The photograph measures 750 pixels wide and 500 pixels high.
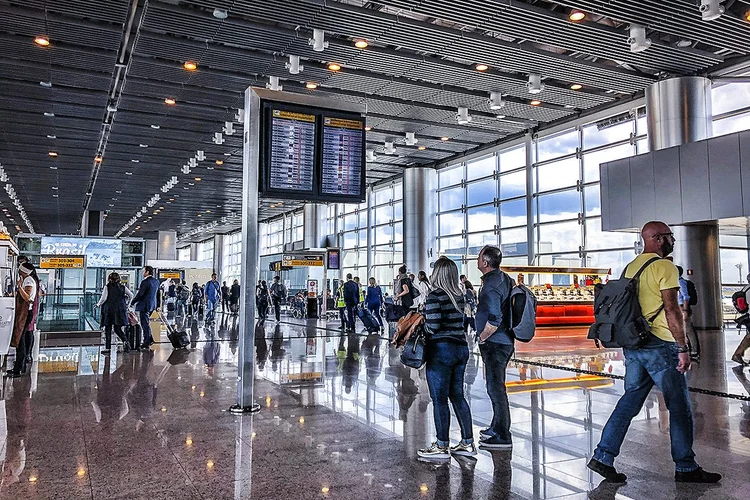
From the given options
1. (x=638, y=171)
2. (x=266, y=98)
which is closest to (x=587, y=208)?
(x=638, y=171)

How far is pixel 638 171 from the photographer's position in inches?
567

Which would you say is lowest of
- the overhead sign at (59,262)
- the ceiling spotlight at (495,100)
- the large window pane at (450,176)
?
the overhead sign at (59,262)

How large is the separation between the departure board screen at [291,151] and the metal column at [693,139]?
11.0m

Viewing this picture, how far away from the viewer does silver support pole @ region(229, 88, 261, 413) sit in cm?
538

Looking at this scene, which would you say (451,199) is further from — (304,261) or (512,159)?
(304,261)

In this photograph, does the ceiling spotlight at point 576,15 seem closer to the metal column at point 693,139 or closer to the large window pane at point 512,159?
A: the metal column at point 693,139

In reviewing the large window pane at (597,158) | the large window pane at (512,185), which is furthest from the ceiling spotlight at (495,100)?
the large window pane at (512,185)

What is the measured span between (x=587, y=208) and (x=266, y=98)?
1426cm

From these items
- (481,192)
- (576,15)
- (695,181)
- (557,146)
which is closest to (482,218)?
(481,192)

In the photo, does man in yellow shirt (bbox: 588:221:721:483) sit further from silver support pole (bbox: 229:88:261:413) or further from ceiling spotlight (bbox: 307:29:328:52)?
ceiling spotlight (bbox: 307:29:328:52)

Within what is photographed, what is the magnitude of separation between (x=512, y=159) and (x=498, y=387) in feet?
57.8

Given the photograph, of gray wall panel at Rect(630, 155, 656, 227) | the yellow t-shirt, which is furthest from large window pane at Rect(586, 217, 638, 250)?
the yellow t-shirt

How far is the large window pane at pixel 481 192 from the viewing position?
21.6m

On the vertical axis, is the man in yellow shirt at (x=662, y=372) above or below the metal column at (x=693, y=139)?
below
